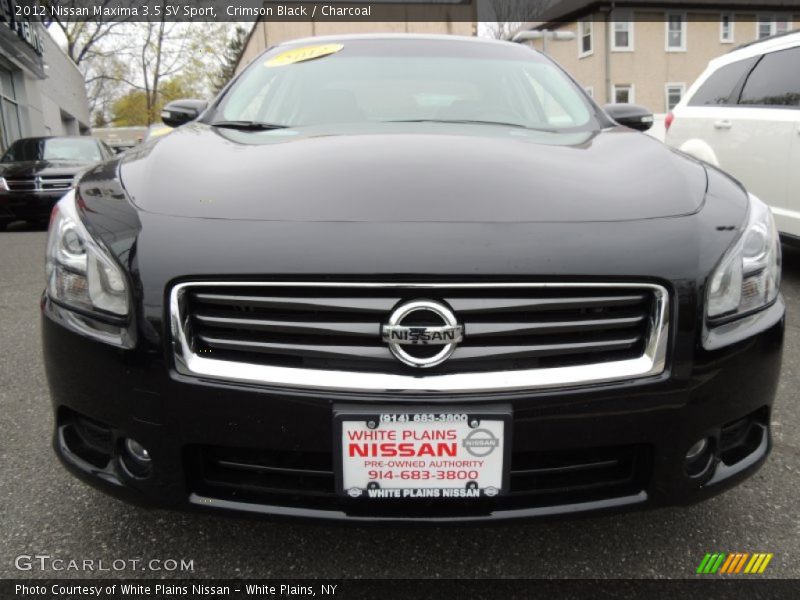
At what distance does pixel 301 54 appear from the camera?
2.78 m

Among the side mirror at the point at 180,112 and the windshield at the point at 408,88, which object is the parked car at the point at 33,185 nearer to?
the side mirror at the point at 180,112

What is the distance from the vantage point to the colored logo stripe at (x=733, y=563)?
1.66 metres

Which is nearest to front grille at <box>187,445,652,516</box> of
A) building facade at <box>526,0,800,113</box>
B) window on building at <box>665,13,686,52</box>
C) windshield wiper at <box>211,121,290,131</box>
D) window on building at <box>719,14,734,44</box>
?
windshield wiper at <box>211,121,290,131</box>

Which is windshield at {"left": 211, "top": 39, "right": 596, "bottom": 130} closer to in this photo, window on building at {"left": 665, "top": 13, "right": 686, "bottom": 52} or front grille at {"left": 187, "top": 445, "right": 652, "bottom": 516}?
front grille at {"left": 187, "top": 445, "right": 652, "bottom": 516}

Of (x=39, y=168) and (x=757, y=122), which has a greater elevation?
(x=757, y=122)

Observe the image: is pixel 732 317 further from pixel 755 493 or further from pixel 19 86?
pixel 19 86

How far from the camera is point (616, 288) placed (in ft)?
4.52

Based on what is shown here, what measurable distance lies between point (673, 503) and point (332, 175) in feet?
3.45

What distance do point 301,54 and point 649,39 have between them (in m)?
27.8

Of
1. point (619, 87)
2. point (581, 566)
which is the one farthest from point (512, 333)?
point (619, 87)

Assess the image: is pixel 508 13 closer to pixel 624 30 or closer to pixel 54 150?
pixel 624 30

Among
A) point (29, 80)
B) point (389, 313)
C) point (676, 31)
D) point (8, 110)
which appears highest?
point (676, 31)

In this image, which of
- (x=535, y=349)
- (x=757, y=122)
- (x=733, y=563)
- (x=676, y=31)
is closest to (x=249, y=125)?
(x=535, y=349)

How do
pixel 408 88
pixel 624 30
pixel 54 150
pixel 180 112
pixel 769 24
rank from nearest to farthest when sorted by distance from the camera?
pixel 408 88 < pixel 180 112 < pixel 54 150 < pixel 624 30 < pixel 769 24
